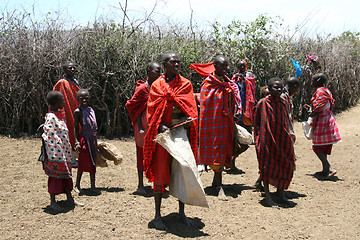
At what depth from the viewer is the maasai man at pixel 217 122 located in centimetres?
552

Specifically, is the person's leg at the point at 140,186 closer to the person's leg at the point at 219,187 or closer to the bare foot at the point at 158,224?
the person's leg at the point at 219,187

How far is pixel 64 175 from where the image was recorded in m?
4.78

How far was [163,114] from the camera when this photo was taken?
4238 millimetres

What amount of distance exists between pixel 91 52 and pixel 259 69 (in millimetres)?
5620

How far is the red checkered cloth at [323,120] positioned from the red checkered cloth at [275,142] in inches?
70.1

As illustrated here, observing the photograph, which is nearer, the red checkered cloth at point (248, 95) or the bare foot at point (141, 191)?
the bare foot at point (141, 191)

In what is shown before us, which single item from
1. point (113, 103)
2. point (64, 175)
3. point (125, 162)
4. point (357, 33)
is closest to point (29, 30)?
point (113, 103)

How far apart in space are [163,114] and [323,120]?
3.81m

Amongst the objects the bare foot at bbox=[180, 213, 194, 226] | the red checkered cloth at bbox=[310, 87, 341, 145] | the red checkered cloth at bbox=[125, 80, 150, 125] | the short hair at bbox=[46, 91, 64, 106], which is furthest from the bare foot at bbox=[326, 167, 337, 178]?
the short hair at bbox=[46, 91, 64, 106]

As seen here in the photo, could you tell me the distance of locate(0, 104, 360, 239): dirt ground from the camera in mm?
4199

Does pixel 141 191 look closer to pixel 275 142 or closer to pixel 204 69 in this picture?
pixel 275 142

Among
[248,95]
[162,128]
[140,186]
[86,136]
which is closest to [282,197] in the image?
[140,186]

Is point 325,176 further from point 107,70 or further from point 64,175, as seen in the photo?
point 107,70

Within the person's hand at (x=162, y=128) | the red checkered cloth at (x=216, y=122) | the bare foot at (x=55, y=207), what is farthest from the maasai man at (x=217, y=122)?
the bare foot at (x=55, y=207)
